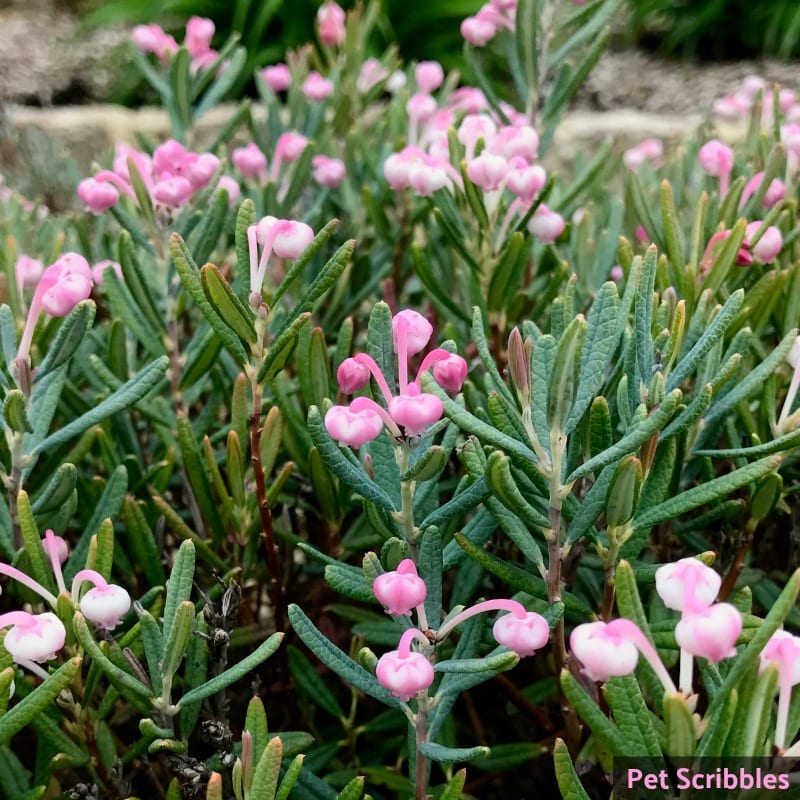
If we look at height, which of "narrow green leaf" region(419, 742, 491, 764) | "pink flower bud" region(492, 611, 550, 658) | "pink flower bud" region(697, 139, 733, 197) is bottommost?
"narrow green leaf" region(419, 742, 491, 764)

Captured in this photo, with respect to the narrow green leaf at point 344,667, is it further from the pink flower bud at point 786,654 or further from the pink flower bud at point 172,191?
the pink flower bud at point 172,191

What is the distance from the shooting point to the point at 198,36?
149 cm

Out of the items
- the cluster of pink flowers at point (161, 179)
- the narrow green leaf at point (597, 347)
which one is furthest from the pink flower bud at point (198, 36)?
the narrow green leaf at point (597, 347)

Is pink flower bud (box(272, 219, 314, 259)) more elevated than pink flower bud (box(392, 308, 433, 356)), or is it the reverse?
pink flower bud (box(272, 219, 314, 259))

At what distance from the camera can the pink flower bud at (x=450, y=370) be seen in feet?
2.24

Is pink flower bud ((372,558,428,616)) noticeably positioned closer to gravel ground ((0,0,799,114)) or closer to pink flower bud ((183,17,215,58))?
pink flower bud ((183,17,215,58))

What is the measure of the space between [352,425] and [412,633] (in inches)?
5.5

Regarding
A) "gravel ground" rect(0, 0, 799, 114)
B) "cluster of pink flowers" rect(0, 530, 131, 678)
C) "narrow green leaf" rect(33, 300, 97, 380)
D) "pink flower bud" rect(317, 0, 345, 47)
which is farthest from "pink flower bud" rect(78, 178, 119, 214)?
"gravel ground" rect(0, 0, 799, 114)

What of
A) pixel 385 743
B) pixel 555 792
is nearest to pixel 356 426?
pixel 385 743

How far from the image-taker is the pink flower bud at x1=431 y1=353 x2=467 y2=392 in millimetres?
683

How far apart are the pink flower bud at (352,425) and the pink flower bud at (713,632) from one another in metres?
0.24

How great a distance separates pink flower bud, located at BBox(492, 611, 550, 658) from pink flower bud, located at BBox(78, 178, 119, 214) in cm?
59

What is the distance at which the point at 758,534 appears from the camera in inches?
41.6

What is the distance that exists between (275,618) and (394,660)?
0.33 meters
